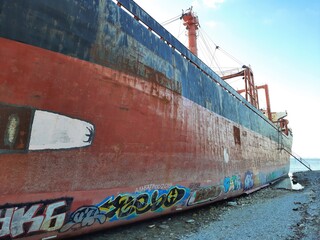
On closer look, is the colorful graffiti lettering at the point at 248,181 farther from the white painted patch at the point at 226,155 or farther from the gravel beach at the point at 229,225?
the gravel beach at the point at 229,225

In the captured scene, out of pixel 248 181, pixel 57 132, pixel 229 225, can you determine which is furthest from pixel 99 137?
pixel 248 181

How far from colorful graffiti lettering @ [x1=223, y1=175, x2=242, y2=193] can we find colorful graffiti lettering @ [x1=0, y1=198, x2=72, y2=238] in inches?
315

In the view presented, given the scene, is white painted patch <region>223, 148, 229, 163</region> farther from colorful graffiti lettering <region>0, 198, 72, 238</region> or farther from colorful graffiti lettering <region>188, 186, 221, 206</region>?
colorful graffiti lettering <region>0, 198, 72, 238</region>

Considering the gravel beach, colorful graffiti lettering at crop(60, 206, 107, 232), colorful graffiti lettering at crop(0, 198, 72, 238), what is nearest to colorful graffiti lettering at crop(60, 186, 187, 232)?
colorful graffiti lettering at crop(60, 206, 107, 232)

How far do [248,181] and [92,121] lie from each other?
38.4 feet

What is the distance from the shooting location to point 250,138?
1540 centimetres

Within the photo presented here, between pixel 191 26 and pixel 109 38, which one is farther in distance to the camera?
pixel 191 26

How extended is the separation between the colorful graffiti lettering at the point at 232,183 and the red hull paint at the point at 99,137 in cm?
188

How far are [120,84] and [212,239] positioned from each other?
472cm

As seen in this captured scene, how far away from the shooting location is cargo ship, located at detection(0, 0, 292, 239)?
13.6ft

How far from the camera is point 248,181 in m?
13.9

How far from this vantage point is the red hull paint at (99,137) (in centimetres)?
420

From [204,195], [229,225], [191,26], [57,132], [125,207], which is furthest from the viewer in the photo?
[191,26]

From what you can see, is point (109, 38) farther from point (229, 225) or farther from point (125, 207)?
point (229, 225)
